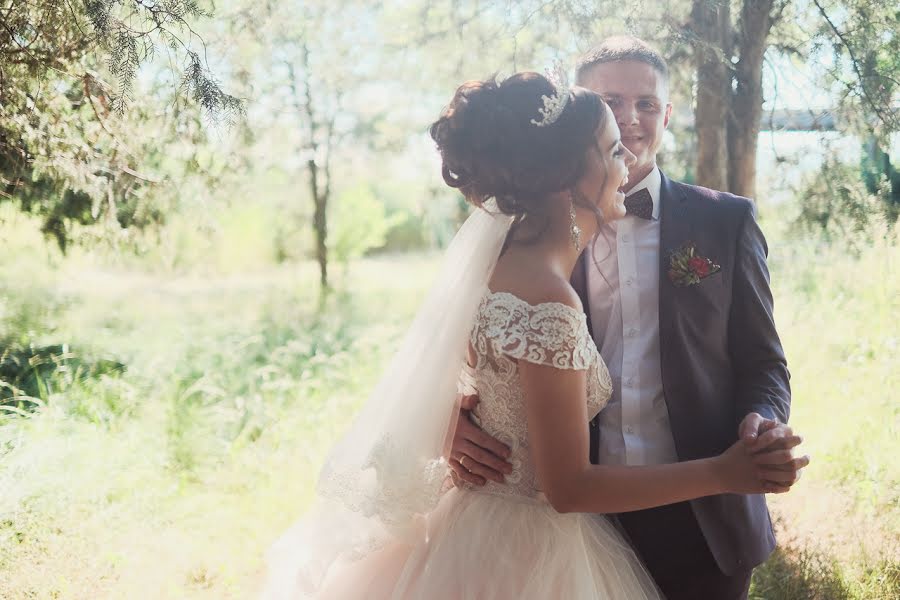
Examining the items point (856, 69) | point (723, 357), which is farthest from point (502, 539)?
point (856, 69)

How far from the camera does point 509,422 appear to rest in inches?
86.0

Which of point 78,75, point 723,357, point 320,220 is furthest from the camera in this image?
point 320,220

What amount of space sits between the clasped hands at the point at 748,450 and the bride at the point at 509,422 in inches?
1.4

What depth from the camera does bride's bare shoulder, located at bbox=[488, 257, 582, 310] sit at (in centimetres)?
198

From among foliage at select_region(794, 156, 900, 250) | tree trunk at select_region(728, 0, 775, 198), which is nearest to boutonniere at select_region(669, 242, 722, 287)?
tree trunk at select_region(728, 0, 775, 198)

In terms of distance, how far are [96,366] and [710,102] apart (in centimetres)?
533

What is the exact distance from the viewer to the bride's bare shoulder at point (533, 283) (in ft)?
6.50

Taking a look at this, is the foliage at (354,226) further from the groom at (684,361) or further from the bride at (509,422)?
the bride at (509,422)

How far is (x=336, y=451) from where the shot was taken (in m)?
2.32

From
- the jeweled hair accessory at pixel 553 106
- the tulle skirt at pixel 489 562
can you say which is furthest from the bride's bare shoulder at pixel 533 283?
the tulle skirt at pixel 489 562

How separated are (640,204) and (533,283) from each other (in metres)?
0.79

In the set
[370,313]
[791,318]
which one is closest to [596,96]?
[791,318]

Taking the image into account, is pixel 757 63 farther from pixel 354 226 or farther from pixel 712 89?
pixel 354 226

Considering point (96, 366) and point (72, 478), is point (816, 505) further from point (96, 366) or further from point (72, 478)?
point (96, 366)
